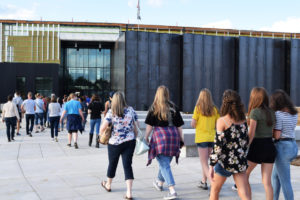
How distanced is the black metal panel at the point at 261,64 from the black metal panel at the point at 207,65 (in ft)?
3.40

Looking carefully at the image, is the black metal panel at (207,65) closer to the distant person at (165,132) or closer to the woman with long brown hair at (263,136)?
the distant person at (165,132)

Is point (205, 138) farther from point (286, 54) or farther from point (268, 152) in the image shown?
point (286, 54)

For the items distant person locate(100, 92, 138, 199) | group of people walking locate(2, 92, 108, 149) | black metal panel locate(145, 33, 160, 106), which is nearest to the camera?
distant person locate(100, 92, 138, 199)

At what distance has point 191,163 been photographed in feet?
27.5

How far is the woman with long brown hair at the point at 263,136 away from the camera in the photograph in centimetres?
441

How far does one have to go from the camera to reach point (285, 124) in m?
4.53

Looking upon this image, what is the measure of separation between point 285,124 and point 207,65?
88.7 feet

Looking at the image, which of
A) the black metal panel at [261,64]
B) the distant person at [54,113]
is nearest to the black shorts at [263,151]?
the distant person at [54,113]

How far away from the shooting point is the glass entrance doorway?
4588cm

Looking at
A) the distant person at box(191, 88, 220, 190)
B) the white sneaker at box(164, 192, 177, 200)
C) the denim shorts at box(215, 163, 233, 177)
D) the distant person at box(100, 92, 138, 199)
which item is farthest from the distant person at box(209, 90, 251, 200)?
the distant person at box(100, 92, 138, 199)

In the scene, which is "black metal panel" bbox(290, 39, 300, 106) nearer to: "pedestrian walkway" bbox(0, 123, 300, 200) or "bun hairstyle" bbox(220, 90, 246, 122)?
"pedestrian walkway" bbox(0, 123, 300, 200)

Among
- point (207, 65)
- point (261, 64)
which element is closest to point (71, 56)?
point (207, 65)

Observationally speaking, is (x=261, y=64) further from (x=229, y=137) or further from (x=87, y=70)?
(x=229, y=137)

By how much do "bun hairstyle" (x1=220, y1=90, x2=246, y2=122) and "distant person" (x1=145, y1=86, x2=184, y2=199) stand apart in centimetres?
128
